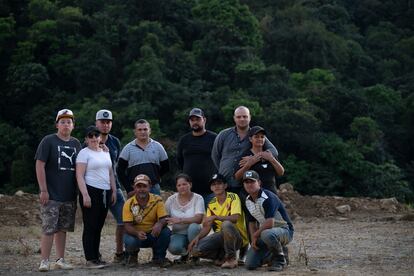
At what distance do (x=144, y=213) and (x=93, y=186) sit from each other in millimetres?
629

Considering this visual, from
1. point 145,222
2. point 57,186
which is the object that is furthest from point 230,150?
point 57,186

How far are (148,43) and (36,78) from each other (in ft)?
17.7

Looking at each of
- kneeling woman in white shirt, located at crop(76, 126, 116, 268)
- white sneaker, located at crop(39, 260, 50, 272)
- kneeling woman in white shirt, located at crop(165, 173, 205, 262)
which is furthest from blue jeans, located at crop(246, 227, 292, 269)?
white sneaker, located at crop(39, 260, 50, 272)

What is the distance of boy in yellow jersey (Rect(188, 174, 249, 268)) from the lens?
8.96 metres

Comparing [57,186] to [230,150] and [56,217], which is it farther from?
[230,150]

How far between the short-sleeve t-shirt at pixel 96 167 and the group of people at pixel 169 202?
0.01 m

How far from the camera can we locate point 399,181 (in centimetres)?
3269

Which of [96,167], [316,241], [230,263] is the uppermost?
[96,167]

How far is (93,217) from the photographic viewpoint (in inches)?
354

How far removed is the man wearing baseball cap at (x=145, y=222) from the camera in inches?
356

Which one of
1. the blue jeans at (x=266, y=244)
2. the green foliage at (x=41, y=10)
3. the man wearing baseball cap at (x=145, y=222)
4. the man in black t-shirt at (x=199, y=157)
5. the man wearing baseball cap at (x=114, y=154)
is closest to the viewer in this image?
the blue jeans at (x=266, y=244)

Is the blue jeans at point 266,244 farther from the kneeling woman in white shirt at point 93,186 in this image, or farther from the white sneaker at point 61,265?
the white sneaker at point 61,265

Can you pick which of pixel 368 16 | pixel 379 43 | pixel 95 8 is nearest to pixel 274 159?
pixel 95 8

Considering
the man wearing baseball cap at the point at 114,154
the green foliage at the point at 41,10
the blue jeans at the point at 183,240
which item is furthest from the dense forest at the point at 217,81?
the blue jeans at the point at 183,240
